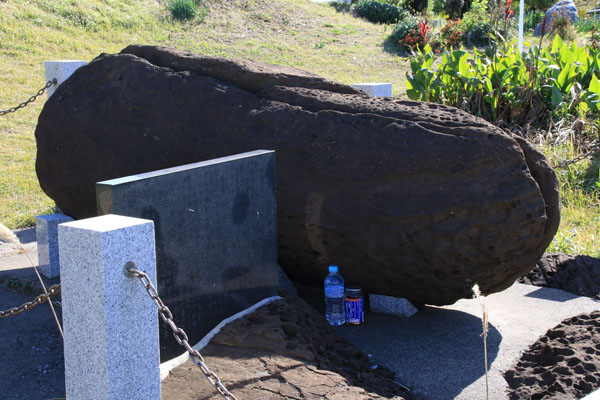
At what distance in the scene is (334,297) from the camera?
4.51 meters

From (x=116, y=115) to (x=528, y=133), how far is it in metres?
5.09

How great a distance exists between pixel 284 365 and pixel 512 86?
589 cm

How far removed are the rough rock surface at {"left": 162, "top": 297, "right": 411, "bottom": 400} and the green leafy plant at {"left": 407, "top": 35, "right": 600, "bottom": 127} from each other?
5068 millimetres

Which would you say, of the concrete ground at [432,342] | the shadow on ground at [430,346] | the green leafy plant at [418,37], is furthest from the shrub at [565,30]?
the shadow on ground at [430,346]

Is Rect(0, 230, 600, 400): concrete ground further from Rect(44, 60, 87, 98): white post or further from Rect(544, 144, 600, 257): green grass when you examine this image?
Rect(44, 60, 87, 98): white post

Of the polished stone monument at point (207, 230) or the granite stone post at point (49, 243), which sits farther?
the granite stone post at point (49, 243)

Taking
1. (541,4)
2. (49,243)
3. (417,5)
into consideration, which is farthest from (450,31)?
(49,243)

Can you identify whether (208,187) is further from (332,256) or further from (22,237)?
(22,237)

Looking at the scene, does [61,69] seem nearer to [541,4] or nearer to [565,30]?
[565,30]

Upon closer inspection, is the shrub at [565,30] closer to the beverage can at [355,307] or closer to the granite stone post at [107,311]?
the beverage can at [355,307]

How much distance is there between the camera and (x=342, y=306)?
4547 mm

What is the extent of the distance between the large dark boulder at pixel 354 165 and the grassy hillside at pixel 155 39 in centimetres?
499

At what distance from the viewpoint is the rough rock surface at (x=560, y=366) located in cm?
358

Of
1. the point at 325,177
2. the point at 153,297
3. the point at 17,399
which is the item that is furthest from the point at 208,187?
the point at 17,399
